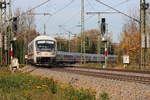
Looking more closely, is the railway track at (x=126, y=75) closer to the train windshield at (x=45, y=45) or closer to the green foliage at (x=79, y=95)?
the green foliage at (x=79, y=95)

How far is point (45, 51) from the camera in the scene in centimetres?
3522

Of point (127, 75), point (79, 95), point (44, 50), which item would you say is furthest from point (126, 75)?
point (44, 50)

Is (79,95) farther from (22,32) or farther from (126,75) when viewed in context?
(22,32)

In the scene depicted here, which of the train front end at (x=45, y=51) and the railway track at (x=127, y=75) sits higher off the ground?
the train front end at (x=45, y=51)

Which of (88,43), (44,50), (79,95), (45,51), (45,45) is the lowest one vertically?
(79,95)

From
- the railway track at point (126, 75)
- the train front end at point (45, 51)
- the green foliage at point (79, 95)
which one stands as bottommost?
A: the railway track at point (126, 75)

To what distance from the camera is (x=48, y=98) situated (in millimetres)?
9852

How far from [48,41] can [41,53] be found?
1559 millimetres

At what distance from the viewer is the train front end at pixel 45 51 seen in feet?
115

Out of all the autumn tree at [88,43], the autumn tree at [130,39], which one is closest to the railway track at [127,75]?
the autumn tree at [130,39]

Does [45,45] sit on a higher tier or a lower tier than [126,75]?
higher

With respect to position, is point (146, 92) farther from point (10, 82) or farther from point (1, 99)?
point (10, 82)

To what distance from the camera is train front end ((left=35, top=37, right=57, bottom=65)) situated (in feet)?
115

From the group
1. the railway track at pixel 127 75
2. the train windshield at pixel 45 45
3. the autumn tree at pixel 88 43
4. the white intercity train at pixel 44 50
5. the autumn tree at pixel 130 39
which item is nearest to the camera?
the railway track at pixel 127 75
